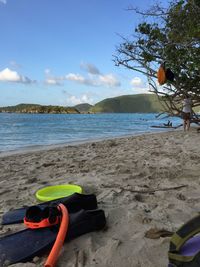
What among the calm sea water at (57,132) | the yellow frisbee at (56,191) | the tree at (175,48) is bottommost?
the calm sea water at (57,132)

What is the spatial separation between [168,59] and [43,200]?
25.4 feet

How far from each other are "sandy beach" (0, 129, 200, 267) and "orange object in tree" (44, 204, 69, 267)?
8 centimetres

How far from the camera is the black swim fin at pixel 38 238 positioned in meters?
2.44

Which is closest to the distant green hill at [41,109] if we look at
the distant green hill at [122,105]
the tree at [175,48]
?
the distant green hill at [122,105]

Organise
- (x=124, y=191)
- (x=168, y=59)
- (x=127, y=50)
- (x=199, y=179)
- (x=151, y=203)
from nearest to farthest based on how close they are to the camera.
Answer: (x=151, y=203) < (x=124, y=191) < (x=199, y=179) < (x=168, y=59) < (x=127, y=50)

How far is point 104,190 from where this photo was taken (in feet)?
13.7

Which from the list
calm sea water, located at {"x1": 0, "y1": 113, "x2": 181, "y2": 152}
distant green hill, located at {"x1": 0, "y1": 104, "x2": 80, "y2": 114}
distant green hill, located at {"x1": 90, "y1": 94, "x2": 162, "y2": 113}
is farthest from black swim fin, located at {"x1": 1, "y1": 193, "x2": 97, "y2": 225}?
distant green hill, located at {"x1": 90, "y1": 94, "x2": 162, "y2": 113}

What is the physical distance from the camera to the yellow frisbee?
3.92 m

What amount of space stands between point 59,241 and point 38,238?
0.24m

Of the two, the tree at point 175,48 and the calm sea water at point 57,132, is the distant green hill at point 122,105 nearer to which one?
the calm sea water at point 57,132

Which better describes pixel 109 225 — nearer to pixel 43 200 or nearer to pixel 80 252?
pixel 80 252

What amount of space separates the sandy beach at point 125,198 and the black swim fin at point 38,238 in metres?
0.07

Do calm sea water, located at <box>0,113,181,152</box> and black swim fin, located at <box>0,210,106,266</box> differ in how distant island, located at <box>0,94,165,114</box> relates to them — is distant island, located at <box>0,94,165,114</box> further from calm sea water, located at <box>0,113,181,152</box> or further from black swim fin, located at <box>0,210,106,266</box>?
black swim fin, located at <box>0,210,106,266</box>

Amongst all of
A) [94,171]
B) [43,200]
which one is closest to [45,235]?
[43,200]
